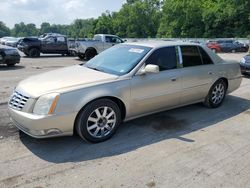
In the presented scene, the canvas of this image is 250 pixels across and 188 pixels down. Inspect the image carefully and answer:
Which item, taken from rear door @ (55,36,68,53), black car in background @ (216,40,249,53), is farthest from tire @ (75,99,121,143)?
black car in background @ (216,40,249,53)

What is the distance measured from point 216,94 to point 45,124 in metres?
3.93

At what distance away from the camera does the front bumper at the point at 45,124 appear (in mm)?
3883

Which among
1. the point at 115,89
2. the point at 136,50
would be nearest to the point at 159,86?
the point at 136,50

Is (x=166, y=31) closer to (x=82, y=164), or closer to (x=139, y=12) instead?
(x=139, y=12)

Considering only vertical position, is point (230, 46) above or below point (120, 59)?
below

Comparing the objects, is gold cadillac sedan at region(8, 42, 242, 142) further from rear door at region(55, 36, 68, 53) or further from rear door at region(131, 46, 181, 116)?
rear door at region(55, 36, 68, 53)

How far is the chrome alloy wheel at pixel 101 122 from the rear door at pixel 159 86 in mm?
443

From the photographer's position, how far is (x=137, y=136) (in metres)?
4.69

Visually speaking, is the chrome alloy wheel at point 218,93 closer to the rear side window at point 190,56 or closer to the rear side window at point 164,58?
the rear side window at point 190,56

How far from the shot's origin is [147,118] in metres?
5.52

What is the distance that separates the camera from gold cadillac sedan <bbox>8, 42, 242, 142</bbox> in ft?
13.1

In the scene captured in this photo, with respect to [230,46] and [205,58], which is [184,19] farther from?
[205,58]

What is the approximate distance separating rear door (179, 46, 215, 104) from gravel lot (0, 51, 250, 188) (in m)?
0.56

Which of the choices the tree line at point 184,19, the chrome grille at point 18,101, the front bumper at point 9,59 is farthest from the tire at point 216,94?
the tree line at point 184,19
